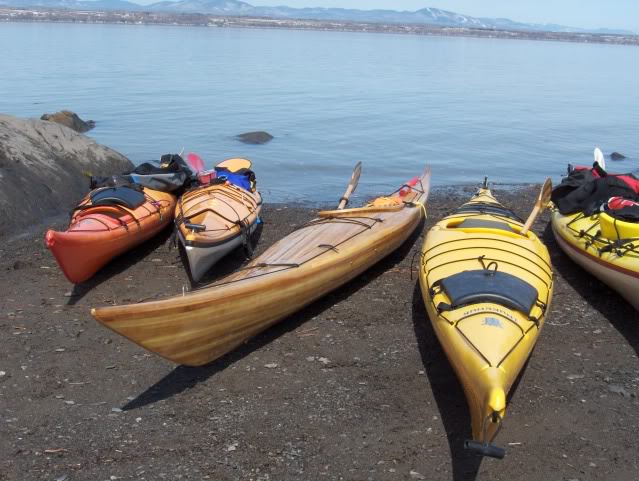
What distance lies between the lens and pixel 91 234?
7137mm

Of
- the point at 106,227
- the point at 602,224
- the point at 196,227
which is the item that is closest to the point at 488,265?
the point at 602,224

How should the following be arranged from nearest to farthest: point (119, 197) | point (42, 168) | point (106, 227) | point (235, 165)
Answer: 1. point (106, 227)
2. point (119, 197)
3. point (235, 165)
4. point (42, 168)

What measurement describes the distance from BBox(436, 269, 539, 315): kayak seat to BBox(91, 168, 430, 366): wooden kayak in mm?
1450

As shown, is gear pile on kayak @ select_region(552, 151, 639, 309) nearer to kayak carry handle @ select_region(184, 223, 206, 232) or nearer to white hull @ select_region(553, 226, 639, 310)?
white hull @ select_region(553, 226, 639, 310)

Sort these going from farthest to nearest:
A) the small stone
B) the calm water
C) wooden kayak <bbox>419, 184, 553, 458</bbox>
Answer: the calm water < the small stone < wooden kayak <bbox>419, 184, 553, 458</bbox>

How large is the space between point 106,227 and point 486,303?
14.8ft

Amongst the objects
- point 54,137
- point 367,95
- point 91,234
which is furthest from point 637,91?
point 91,234

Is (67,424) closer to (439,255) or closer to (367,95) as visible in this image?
(439,255)

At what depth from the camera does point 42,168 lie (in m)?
11.0

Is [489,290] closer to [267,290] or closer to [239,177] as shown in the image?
[267,290]

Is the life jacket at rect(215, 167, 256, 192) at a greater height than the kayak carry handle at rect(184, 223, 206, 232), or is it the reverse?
the kayak carry handle at rect(184, 223, 206, 232)

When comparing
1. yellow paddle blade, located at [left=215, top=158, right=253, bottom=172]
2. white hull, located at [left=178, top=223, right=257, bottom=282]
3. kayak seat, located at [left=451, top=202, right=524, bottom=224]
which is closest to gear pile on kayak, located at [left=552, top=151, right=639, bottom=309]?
kayak seat, located at [left=451, top=202, right=524, bottom=224]

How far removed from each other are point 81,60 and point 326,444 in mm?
43653

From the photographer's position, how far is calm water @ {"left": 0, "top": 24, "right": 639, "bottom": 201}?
1716 centimetres
